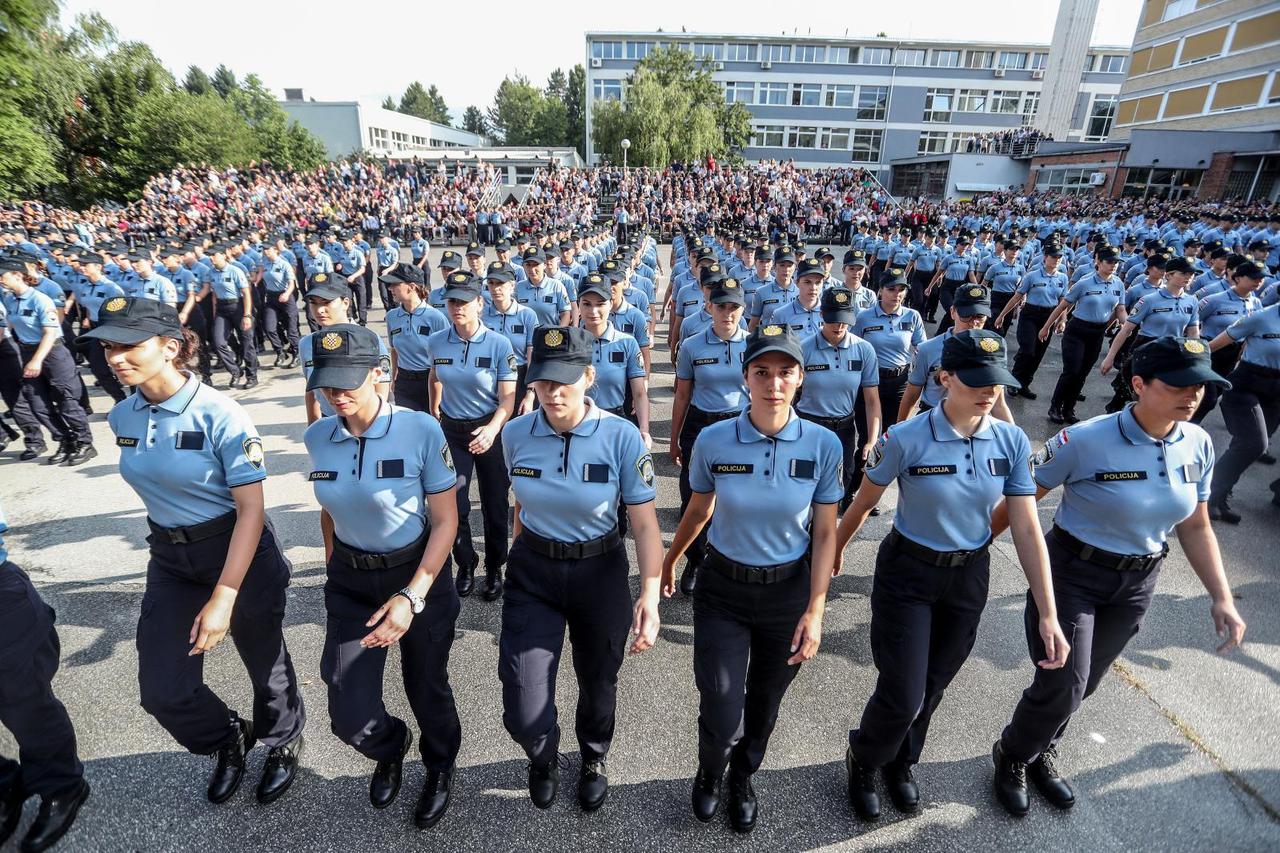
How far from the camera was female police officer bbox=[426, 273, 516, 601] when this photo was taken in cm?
482

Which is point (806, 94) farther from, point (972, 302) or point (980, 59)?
point (972, 302)

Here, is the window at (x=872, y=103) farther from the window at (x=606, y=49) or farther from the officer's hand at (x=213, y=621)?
the officer's hand at (x=213, y=621)

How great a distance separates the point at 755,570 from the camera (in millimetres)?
2789

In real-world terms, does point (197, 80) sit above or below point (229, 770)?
above

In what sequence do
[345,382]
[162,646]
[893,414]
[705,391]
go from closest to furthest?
[345,382] → [162,646] → [705,391] → [893,414]

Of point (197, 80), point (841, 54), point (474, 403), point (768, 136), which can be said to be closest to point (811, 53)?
point (841, 54)

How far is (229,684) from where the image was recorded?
12.8ft

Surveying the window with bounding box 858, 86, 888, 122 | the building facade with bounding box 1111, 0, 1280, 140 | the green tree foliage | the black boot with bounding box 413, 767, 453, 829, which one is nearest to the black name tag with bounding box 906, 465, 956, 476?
the black boot with bounding box 413, 767, 453, 829

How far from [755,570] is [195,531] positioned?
2.62 meters

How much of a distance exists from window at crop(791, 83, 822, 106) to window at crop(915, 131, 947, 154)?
985 centimetres

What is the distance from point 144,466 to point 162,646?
33.0 inches

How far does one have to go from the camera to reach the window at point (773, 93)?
5544cm

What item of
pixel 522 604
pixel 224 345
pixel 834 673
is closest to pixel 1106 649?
pixel 834 673

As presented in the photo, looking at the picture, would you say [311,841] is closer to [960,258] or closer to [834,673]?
[834,673]
